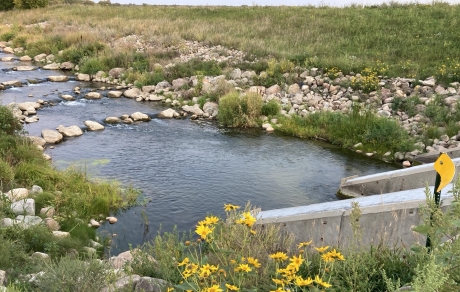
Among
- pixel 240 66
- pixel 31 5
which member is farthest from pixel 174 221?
pixel 31 5

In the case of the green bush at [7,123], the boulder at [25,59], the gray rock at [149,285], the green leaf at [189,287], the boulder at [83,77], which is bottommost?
the boulder at [83,77]

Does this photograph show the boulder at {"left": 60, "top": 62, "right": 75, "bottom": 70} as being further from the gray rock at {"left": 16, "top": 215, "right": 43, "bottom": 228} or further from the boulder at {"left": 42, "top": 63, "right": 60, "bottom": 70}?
the gray rock at {"left": 16, "top": 215, "right": 43, "bottom": 228}

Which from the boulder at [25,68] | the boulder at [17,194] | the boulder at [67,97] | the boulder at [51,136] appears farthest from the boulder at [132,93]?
the boulder at [17,194]

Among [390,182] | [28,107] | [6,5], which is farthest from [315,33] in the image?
[6,5]

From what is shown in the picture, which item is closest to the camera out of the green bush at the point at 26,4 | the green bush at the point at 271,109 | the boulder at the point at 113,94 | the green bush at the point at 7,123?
the green bush at the point at 7,123

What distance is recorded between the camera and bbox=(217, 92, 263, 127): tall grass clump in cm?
1321

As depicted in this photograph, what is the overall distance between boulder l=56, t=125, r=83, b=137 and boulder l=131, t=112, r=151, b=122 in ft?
6.32

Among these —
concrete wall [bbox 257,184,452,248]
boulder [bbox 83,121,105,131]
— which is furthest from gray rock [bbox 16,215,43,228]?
boulder [bbox 83,121,105,131]

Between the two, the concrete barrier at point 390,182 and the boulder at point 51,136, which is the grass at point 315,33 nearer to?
the concrete barrier at point 390,182

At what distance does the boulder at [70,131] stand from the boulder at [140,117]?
1.93m

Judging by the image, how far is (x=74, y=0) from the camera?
2719 inches

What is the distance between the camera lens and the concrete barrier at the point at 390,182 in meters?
7.17

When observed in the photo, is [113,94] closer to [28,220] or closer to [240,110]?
[240,110]

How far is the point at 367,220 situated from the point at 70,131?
9.01 m
